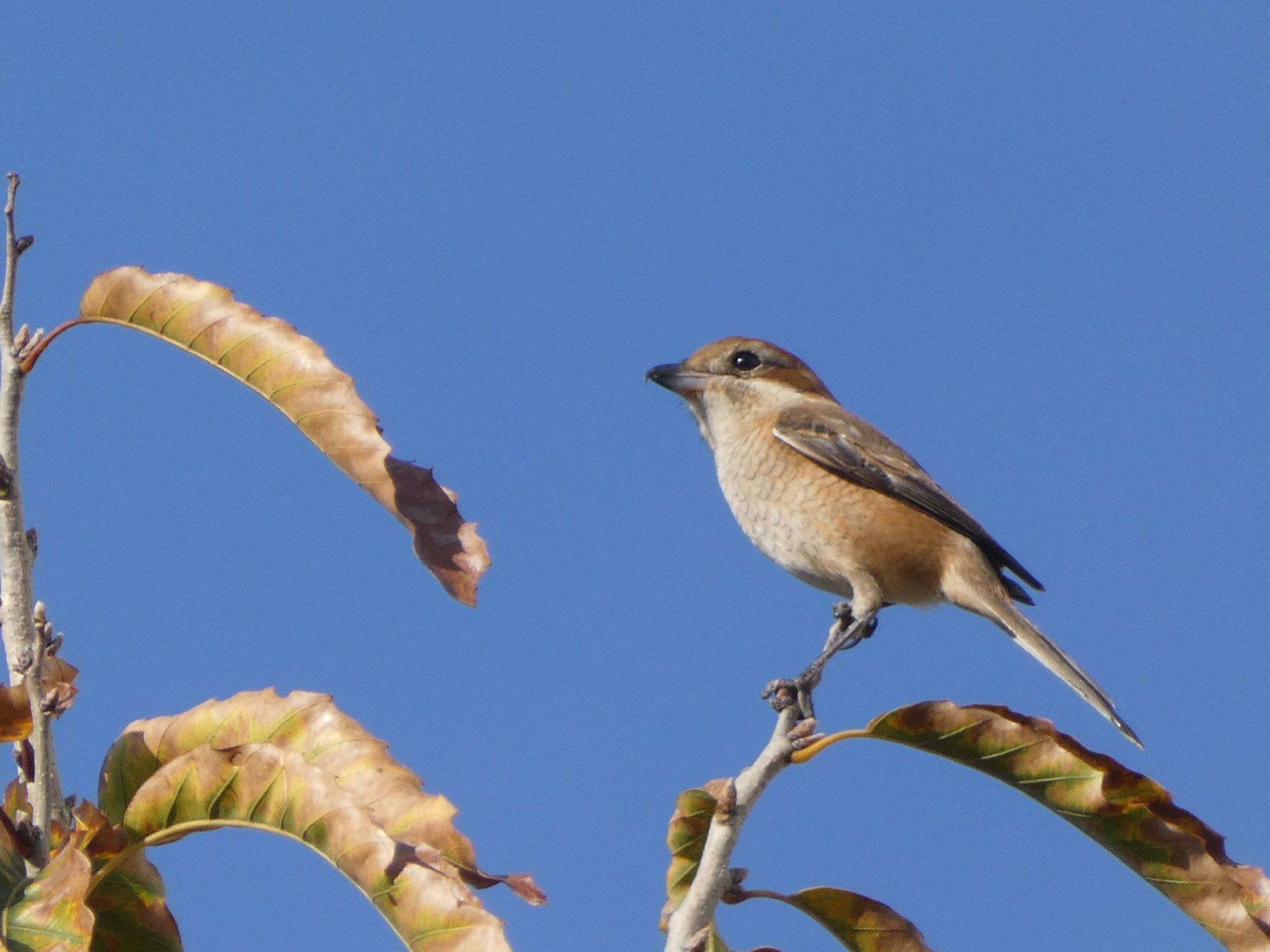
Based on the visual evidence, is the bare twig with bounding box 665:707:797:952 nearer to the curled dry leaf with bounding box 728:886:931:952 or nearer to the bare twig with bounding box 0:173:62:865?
the curled dry leaf with bounding box 728:886:931:952

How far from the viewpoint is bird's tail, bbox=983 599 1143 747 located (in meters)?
4.64

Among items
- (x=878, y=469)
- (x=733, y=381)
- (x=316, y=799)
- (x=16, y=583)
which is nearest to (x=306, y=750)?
(x=316, y=799)

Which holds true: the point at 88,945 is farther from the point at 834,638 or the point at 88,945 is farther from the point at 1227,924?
the point at 834,638

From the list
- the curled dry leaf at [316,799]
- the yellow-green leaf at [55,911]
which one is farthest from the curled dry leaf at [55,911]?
the curled dry leaf at [316,799]

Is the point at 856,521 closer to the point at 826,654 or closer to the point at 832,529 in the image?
the point at 832,529

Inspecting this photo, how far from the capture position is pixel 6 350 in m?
2.27

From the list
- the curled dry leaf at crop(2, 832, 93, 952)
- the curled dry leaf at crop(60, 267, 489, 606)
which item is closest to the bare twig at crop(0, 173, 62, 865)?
the curled dry leaf at crop(60, 267, 489, 606)

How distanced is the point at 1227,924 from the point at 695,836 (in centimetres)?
93

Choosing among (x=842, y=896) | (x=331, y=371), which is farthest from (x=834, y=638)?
(x=331, y=371)

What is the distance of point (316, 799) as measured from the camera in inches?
84.0

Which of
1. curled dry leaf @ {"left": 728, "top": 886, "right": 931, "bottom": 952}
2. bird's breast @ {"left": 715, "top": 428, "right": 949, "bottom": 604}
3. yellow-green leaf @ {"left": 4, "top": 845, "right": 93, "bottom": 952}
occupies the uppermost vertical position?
bird's breast @ {"left": 715, "top": 428, "right": 949, "bottom": 604}

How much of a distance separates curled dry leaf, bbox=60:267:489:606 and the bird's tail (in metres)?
2.98

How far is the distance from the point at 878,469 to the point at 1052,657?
1028 mm

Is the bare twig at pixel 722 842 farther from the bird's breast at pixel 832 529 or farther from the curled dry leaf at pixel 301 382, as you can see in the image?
the bird's breast at pixel 832 529
